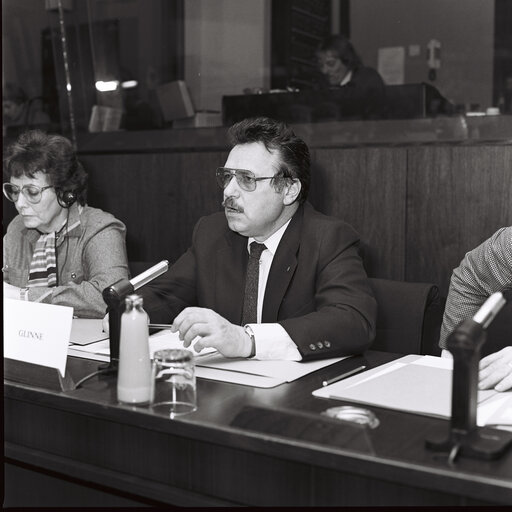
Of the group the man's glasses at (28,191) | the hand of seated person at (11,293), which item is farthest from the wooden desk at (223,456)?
the man's glasses at (28,191)

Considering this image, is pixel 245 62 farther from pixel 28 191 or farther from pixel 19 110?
pixel 28 191

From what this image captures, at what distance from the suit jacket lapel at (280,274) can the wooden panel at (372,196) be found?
0.68 meters

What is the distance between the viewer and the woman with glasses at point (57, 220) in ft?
8.08

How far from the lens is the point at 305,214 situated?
82.8 inches

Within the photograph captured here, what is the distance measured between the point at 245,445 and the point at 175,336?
724 millimetres

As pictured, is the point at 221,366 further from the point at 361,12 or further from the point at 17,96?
the point at 361,12

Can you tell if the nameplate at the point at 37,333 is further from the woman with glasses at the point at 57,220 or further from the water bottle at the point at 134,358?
the woman with glasses at the point at 57,220

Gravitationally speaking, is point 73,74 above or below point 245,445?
above

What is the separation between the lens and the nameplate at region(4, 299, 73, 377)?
1396 millimetres

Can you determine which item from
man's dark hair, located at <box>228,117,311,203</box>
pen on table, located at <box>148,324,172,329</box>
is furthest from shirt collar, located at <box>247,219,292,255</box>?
pen on table, located at <box>148,324,172,329</box>

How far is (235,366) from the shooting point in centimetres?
159

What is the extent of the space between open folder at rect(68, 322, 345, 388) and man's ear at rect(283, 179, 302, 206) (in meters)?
0.53

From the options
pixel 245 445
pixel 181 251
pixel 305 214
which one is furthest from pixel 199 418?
pixel 181 251

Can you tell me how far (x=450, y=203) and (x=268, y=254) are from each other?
780 millimetres
